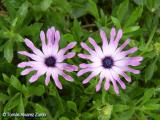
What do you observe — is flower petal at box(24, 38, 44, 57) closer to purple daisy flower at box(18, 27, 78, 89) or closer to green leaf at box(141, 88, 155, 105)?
purple daisy flower at box(18, 27, 78, 89)

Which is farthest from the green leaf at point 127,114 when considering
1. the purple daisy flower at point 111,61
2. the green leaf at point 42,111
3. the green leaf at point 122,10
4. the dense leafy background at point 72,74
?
the green leaf at point 122,10

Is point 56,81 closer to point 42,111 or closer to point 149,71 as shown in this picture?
point 42,111

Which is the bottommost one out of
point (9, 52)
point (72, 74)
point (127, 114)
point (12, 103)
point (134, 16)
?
point (127, 114)

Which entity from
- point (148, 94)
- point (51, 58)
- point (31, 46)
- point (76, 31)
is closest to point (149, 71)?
point (148, 94)

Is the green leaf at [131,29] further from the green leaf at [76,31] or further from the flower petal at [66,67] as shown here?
the flower petal at [66,67]

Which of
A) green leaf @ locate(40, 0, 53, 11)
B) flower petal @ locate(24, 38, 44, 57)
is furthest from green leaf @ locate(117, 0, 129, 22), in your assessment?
flower petal @ locate(24, 38, 44, 57)

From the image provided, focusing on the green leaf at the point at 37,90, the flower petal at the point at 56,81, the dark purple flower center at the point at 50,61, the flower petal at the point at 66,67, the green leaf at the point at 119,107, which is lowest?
the green leaf at the point at 119,107

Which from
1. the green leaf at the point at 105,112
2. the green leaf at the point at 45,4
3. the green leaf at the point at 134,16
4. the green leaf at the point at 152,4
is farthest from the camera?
the green leaf at the point at 152,4

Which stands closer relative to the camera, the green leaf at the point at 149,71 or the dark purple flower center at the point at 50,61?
the dark purple flower center at the point at 50,61
